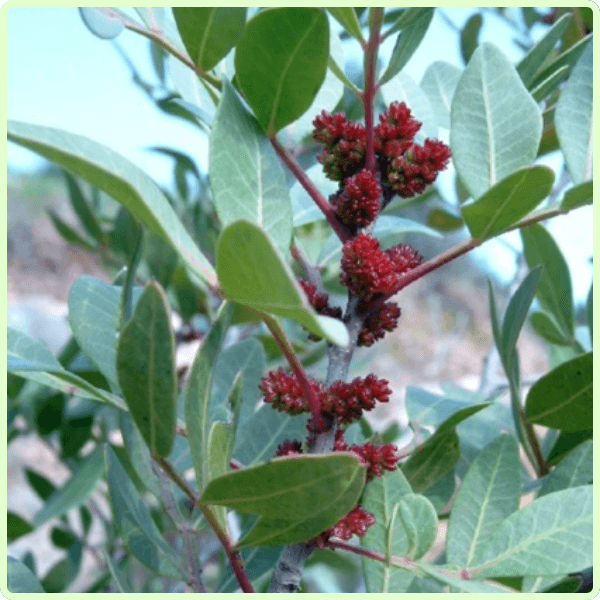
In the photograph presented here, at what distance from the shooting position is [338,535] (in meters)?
0.55

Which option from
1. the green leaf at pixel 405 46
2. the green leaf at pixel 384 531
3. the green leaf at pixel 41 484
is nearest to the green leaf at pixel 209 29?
the green leaf at pixel 405 46

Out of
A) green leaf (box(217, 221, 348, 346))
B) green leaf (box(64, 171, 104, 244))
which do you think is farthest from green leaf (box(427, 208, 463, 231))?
green leaf (box(217, 221, 348, 346))

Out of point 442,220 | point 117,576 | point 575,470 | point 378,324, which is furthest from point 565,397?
point 442,220

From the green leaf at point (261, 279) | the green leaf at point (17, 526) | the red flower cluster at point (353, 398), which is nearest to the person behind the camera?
the green leaf at point (261, 279)

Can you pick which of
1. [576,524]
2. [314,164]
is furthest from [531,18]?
[576,524]

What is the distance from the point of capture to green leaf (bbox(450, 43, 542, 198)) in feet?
1.80

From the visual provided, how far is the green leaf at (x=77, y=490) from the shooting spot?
3.24ft

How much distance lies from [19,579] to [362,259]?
39 centimetres

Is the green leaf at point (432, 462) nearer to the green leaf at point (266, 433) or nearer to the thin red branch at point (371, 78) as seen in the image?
the green leaf at point (266, 433)

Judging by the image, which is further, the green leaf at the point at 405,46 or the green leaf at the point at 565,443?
the green leaf at the point at 565,443

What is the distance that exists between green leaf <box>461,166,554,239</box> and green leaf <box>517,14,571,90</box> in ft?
0.62

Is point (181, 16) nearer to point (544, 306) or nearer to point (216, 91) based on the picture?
point (216, 91)

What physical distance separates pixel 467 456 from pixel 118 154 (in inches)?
20.3

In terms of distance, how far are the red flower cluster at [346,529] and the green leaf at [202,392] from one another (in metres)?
0.11
